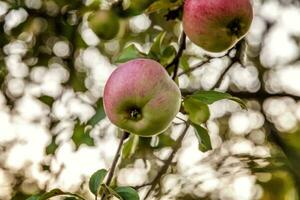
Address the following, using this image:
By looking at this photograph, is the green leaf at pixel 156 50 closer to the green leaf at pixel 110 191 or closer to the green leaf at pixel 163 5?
the green leaf at pixel 163 5

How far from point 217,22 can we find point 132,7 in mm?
244

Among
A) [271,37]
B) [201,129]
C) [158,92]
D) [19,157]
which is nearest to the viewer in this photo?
[158,92]

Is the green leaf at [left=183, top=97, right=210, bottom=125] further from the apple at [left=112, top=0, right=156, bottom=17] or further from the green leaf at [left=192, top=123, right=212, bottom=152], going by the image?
the apple at [left=112, top=0, right=156, bottom=17]

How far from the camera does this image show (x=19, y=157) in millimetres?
2918

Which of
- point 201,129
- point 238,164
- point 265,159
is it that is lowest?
point 238,164

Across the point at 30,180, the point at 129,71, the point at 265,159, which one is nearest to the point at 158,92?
the point at 129,71

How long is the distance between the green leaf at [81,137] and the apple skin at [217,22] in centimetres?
69

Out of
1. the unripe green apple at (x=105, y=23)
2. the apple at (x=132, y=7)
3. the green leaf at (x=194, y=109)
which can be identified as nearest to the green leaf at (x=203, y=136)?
the green leaf at (x=194, y=109)

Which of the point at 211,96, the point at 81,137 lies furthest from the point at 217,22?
the point at 81,137

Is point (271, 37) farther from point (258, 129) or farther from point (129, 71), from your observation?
point (129, 71)

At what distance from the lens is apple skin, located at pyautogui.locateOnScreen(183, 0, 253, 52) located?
1.20m

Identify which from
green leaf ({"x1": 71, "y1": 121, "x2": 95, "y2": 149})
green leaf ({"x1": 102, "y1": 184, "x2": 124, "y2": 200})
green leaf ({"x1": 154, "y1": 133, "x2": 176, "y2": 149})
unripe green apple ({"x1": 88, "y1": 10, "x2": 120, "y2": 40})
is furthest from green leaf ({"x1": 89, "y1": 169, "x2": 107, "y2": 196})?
green leaf ({"x1": 154, "y1": 133, "x2": 176, "y2": 149})

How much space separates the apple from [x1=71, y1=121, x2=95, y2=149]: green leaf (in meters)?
0.43

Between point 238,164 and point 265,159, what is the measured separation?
45 centimetres
